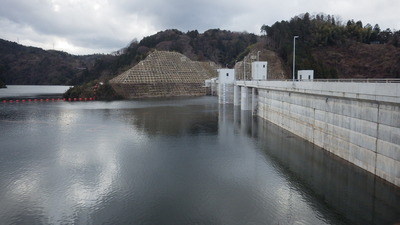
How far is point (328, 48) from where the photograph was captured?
118688 mm

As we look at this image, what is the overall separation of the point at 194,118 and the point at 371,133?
33993mm

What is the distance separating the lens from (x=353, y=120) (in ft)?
73.7

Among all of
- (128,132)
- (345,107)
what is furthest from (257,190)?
(128,132)

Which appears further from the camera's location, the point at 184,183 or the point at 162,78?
the point at 162,78

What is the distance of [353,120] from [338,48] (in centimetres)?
10657

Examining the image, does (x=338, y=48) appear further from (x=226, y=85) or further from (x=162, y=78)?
(x=162, y=78)

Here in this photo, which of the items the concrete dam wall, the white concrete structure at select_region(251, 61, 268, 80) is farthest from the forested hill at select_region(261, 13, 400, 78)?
the concrete dam wall

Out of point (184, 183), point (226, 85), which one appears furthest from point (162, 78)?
point (184, 183)

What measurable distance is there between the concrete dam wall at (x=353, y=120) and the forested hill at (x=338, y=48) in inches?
2790

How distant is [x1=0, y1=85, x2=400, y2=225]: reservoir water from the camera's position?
1593 cm

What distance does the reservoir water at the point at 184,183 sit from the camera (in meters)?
15.9

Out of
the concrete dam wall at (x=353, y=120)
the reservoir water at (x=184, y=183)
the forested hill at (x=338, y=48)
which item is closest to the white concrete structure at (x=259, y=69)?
the concrete dam wall at (x=353, y=120)

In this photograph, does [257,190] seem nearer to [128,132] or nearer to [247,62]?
[128,132]

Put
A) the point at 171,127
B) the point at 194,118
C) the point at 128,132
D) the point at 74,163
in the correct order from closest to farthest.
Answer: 1. the point at 74,163
2. the point at 128,132
3. the point at 171,127
4. the point at 194,118
